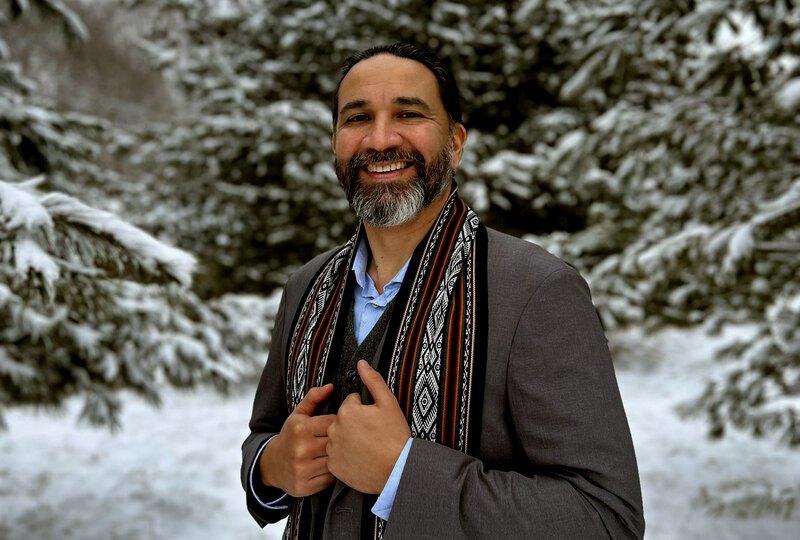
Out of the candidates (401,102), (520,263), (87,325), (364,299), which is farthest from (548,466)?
(87,325)

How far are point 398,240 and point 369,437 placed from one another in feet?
1.65

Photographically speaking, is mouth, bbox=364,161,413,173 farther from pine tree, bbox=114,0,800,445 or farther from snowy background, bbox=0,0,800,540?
pine tree, bbox=114,0,800,445

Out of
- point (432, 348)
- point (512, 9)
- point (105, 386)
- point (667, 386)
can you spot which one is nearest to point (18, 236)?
point (432, 348)

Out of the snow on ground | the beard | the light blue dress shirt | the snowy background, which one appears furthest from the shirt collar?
the snow on ground

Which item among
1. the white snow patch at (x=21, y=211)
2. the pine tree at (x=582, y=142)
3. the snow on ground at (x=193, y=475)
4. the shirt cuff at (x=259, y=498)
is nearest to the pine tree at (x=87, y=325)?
the white snow patch at (x=21, y=211)

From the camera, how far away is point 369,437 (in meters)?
1.07

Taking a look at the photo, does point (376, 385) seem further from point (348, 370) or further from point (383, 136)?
point (383, 136)

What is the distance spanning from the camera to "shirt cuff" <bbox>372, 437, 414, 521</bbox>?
1.05m

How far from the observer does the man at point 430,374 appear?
1.02m

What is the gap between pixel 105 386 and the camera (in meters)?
4.01

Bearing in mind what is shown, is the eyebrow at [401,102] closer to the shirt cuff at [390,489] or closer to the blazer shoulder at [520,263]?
the blazer shoulder at [520,263]

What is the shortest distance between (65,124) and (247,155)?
3768 mm

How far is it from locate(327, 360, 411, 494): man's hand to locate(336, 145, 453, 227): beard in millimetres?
372

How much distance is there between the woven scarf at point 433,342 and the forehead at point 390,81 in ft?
0.82
